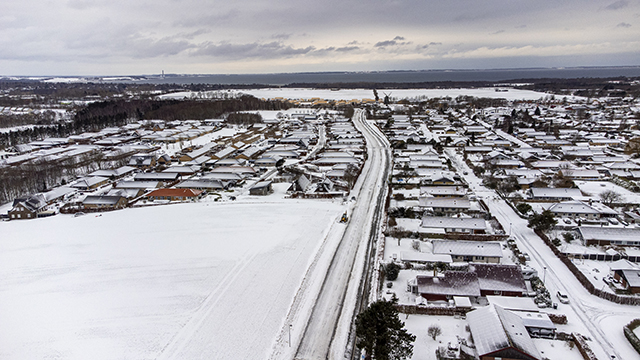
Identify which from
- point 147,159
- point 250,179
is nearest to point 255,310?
point 250,179

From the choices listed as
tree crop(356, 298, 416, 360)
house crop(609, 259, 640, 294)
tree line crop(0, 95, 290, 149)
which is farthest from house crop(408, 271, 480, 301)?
tree line crop(0, 95, 290, 149)

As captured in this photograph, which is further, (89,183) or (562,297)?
(89,183)

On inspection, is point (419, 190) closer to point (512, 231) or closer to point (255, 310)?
point (512, 231)

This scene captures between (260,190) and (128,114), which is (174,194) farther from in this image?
(128,114)

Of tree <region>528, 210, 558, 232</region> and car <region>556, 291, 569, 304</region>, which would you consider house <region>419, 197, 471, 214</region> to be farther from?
car <region>556, 291, 569, 304</region>

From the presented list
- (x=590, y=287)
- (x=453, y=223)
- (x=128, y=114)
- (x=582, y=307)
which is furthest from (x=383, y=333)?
(x=128, y=114)

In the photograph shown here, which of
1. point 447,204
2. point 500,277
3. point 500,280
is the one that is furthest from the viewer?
point 447,204
